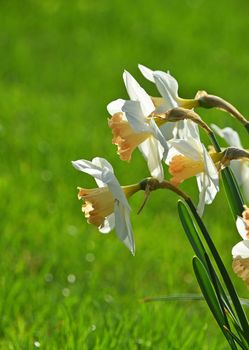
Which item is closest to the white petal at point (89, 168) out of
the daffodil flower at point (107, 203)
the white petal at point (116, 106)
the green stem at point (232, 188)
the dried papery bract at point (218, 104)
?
the daffodil flower at point (107, 203)

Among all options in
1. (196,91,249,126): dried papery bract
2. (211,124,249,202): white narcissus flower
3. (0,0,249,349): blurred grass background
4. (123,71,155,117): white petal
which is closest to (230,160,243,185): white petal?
(211,124,249,202): white narcissus flower

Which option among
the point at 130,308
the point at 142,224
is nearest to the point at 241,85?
the point at 142,224

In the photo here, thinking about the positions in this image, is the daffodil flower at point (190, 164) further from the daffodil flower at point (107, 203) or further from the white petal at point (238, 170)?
the white petal at point (238, 170)

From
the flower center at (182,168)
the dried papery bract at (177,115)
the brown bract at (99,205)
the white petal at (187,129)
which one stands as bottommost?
the brown bract at (99,205)

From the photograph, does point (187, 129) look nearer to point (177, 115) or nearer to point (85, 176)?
point (177, 115)

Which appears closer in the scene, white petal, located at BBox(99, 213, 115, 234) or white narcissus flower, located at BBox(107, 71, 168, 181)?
white narcissus flower, located at BBox(107, 71, 168, 181)

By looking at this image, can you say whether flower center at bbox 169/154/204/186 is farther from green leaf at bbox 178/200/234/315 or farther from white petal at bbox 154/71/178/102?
green leaf at bbox 178/200/234/315

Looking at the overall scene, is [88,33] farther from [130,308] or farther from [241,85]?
[130,308]
